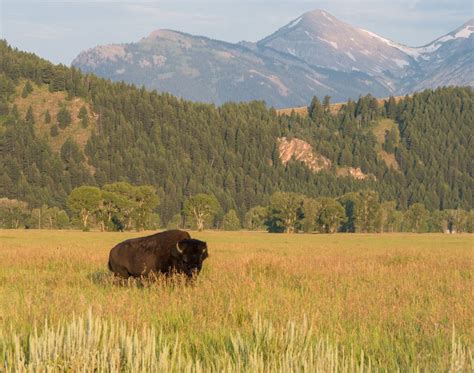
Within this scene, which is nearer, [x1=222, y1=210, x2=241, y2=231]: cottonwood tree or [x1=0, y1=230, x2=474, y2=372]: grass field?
[x1=0, y1=230, x2=474, y2=372]: grass field

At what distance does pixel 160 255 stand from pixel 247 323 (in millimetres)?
6678

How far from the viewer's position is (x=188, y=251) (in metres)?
15.4

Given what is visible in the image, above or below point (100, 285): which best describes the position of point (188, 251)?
above

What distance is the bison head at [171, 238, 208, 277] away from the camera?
15.3m

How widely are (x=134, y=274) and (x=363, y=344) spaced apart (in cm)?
909

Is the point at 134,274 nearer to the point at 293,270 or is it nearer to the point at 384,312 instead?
the point at 293,270

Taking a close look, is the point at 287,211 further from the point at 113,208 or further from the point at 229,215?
Answer: the point at 113,208

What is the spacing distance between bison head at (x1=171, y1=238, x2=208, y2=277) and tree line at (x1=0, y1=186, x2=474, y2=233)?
111720mm

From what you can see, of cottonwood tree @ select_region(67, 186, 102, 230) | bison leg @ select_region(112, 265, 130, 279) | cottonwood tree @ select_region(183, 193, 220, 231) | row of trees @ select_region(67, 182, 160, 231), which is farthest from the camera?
cottonwood tree @ select_region(183, 193, 220, 231)

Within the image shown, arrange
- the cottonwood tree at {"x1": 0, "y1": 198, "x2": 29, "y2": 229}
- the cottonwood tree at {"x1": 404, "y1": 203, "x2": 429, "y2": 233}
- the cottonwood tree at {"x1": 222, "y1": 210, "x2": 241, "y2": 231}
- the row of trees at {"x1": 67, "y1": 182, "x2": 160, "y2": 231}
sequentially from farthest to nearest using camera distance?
the cottonwood tree at {"x1": 222, "y1": 210, "x2": 241, "y2": 231}
the cottonwood tree at {"x1": 404, "y1": 203, "x2": 429, "y2": 233}
the cottonwood tree at {"x1": 0, "y1": 198, "x2": 29, "y2": 229}
the row of trees at {"x1": 67, "y1": 182, "x2": 160, "y2": 231}

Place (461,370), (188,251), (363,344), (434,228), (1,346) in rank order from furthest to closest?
1. (434,228)
2. (188,251)
3. (363,344)
4. (1,346)
5. (461,370)

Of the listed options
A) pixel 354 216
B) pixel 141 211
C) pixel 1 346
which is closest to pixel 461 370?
pixel 1 346

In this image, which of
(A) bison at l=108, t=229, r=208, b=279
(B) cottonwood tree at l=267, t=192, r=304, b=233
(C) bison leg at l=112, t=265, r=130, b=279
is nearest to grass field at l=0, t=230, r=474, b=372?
(C) bison leg at l=112, t=265, r=130, b=279

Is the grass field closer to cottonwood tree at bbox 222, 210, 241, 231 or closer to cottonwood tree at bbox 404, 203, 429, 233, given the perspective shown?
cottonwood tree at bbox 222, 210, 241, 231
